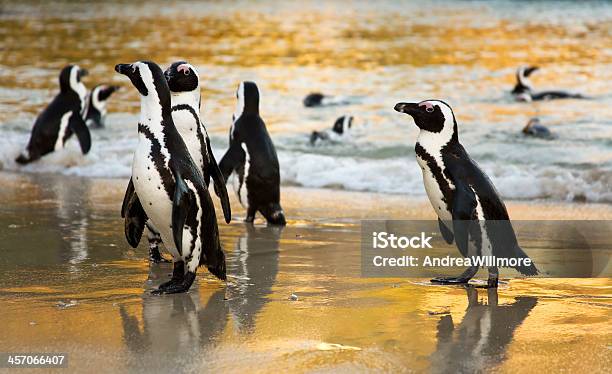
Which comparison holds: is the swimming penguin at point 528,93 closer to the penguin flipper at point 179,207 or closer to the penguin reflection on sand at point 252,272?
the penguin reflection on sand at point 252,272

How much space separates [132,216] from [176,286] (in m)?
0.61

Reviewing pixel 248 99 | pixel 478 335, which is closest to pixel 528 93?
pixel 248 99

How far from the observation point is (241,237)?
22.3 feet

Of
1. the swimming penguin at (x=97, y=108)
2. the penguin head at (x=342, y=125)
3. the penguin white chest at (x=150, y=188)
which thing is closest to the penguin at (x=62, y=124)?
the swimming penguin at (x=97, y=108)

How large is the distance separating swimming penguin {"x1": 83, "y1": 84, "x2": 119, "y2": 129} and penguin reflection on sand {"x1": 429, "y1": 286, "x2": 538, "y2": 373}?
844cm

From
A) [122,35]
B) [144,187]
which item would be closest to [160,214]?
[144,187]

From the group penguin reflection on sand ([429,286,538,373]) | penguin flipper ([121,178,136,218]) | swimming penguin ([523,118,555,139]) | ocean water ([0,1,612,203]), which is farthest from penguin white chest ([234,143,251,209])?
swimming penguin ([523,118,555,139])

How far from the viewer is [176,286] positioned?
16.5 feet

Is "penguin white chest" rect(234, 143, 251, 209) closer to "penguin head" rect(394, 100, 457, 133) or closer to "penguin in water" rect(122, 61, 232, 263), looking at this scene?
"penguin in water" rect(122, 61, 232, 263)

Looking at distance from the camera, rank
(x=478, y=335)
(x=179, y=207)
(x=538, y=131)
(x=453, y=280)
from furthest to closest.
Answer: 1. (x=538, y=131)
2. (x=453, y=280)
3. (x=179, y=207)
4. (x=478, y=335)

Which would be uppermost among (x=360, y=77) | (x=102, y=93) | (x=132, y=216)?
(x=360, y=77)

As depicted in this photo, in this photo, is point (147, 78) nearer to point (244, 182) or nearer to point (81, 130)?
point (244, 182)

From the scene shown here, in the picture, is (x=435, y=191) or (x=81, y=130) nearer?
(x=435, y=191)

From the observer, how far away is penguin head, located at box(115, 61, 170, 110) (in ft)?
16.4
